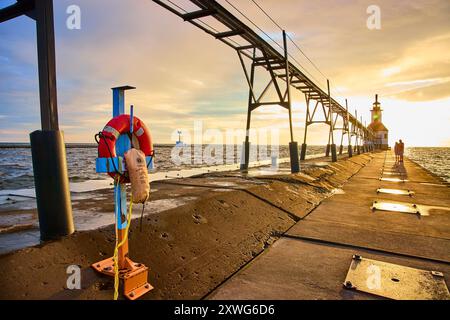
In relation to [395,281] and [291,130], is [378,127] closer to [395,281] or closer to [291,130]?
[291,130]

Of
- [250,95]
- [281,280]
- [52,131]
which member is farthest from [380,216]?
[250,95]

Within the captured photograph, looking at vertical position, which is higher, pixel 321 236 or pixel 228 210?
pixel 228 210

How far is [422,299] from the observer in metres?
3.06

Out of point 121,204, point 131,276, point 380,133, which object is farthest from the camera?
point 380,133

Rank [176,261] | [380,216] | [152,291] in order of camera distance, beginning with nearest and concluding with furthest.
→ [152,291], [176,261], [380,216]

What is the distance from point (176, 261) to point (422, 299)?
306 centimetres

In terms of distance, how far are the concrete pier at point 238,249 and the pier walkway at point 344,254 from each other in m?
0.02

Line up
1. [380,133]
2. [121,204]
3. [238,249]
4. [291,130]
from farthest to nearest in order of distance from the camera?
[380,133] → [291,130] → [238,249] → [121,204]

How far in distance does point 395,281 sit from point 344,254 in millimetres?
980

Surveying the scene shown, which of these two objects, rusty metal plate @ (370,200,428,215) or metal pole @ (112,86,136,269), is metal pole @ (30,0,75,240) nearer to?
metal pole @ (112,86,136,269)

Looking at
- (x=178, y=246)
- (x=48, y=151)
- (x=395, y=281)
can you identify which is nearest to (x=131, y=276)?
(x=178, y=246)

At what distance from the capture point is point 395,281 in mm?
3471
